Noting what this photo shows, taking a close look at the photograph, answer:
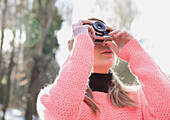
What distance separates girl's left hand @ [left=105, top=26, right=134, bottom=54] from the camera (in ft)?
3.88

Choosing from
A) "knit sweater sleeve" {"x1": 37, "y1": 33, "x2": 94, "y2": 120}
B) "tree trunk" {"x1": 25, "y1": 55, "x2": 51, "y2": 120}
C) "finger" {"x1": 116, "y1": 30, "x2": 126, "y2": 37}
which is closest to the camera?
"knit sweater sleeve" {"x1": 37, "y1": 33, "x2": 94, "y2": 120}

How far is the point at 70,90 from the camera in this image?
944 mm

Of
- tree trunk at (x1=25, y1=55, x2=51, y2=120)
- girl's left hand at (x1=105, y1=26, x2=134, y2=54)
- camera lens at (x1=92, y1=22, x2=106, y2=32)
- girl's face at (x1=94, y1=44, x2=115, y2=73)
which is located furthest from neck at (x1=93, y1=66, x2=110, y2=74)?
tree trunk at (x1=25, y1=55, x2=51, y2=120)

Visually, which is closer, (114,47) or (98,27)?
(98,27)

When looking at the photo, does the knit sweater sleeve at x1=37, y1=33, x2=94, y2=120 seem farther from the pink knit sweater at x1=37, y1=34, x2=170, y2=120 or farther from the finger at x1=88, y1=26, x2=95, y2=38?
the finger at x1=88, y1=26, x2=95, y2=38

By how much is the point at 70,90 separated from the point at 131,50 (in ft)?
1.42

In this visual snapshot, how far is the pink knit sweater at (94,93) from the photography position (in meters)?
0.94

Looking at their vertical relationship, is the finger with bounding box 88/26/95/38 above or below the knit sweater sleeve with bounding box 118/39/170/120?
above

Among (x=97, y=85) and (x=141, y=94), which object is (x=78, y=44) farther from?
(x=141, y=94)

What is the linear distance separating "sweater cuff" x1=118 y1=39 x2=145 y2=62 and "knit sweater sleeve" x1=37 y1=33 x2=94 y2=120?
237 mm

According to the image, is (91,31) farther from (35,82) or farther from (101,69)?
(35,82)

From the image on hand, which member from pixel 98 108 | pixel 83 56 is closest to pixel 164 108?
pixel 98 108

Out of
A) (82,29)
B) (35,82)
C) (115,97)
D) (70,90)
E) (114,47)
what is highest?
(82,29)

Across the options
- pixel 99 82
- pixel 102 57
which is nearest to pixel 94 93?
pixel 99 82
